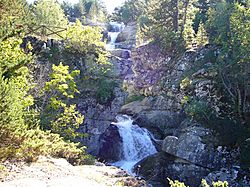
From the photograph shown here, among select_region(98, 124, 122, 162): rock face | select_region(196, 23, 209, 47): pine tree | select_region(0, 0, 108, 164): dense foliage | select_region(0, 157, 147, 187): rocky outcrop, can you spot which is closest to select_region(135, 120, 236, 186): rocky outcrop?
select_region(98, 124, 122, 162): rock face

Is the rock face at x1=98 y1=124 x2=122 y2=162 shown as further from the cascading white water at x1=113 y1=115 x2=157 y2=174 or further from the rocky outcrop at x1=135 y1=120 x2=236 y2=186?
the rocky outcrop at x1=135 y1=120 x2=236 y2=186

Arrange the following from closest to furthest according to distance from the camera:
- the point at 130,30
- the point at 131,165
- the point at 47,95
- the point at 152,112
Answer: the point at 47,95
the point at 131,165
the point at 152,112
the point at 130,30

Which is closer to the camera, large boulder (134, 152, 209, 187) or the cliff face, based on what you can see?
large boulder (134, 152, 209, 187)

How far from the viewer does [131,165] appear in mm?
20859

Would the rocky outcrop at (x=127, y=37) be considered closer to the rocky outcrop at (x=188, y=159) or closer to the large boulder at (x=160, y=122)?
the large boulder at (x=160, y=122)

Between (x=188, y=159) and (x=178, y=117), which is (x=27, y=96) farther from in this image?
(x=178, y=117)

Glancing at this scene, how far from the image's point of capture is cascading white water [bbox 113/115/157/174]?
21766mm

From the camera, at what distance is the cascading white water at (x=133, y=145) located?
21.8m

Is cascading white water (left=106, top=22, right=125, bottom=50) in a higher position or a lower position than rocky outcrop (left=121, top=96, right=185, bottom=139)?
higher

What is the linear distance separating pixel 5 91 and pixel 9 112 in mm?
651

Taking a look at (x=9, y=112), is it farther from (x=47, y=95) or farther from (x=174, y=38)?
(x=174, y=38)

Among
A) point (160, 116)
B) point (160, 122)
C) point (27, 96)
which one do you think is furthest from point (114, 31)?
point (27, 96)

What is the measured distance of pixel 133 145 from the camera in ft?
74.3

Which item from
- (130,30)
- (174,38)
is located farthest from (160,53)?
(130,30)
